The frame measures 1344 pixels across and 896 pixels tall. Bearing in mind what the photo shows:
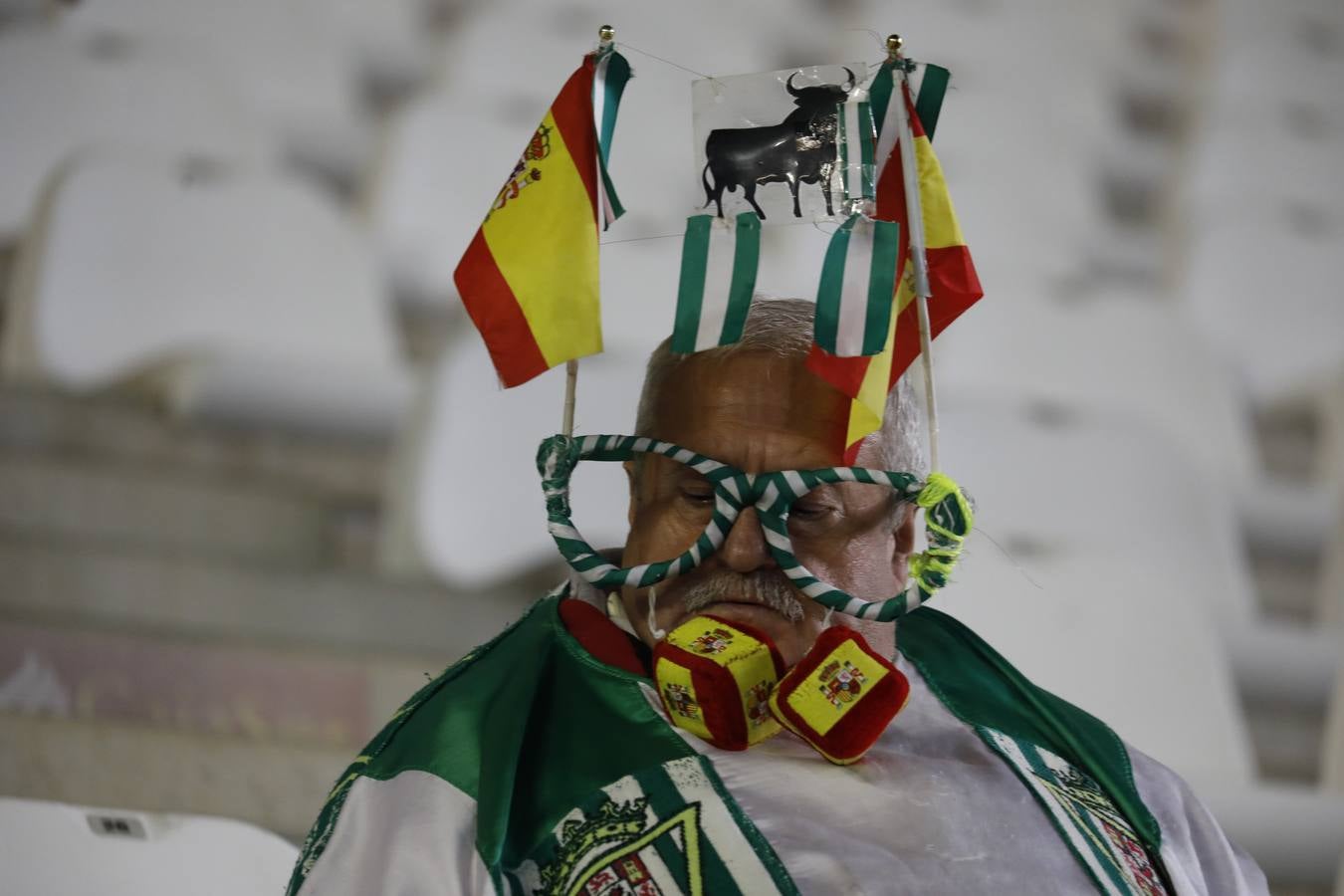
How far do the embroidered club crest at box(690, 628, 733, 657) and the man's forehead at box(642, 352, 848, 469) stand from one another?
0.53 ft

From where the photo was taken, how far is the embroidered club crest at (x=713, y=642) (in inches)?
41.6

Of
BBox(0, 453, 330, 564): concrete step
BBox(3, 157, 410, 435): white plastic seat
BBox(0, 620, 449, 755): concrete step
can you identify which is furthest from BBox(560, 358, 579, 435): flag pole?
BBox(3, 157, 410, 435): white plastic seat

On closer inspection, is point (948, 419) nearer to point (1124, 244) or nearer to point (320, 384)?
point (320, 384)

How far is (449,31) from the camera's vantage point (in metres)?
3.76

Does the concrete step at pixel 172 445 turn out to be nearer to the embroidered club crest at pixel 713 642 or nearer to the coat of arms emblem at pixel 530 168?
the coat of arms emblem at pixel 530 168

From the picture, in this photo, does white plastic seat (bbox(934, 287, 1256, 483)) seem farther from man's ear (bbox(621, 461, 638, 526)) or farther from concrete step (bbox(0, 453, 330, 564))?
man's ear (bbox(621, 461, 638, 526))

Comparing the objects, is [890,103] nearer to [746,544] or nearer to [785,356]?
[785,356]

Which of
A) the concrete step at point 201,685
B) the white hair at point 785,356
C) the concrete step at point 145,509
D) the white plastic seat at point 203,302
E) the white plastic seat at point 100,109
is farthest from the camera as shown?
the white plastic seat at point 100,109

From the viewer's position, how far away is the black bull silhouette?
3.90 feet

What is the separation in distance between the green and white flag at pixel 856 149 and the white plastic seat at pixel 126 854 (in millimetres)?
757

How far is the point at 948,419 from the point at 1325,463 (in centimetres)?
133

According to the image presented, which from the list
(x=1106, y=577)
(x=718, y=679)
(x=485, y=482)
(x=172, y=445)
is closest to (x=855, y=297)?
(x=718, y=679)

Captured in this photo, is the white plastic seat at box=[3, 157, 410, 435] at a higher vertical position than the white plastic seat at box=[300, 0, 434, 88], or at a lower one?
lower

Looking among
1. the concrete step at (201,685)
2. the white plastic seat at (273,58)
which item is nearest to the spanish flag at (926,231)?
the concrete step at (201,685)
